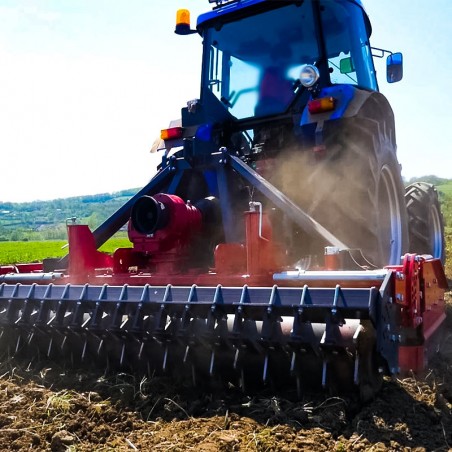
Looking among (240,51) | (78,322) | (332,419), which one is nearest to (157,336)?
(78,322)

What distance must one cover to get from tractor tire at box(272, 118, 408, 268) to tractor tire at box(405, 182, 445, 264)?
1.41m

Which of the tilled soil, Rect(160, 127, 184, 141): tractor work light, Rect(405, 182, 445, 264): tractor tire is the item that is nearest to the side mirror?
Rect(405, 182, 445, 264): tractor tire

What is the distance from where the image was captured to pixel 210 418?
109 inches

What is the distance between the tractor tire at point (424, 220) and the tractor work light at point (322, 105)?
219 cm

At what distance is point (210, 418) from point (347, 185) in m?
2.17

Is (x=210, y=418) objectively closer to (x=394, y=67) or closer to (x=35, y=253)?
(x=394, y=67)

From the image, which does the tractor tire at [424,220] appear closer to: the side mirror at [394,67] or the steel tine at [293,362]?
the side mirror at [394,67]

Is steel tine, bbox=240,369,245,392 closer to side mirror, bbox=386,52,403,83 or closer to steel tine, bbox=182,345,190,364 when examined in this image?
steel tine, bbox=182,345,190,364

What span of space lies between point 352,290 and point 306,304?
0.25m

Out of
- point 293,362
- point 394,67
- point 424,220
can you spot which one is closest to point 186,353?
point 293,362

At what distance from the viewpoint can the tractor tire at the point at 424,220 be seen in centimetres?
577

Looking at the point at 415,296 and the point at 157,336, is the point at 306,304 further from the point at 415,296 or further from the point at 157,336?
the point at 157,336

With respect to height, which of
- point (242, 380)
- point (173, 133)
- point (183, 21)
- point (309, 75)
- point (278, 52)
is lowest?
point (242, 380)

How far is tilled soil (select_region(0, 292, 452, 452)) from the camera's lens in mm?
2459
